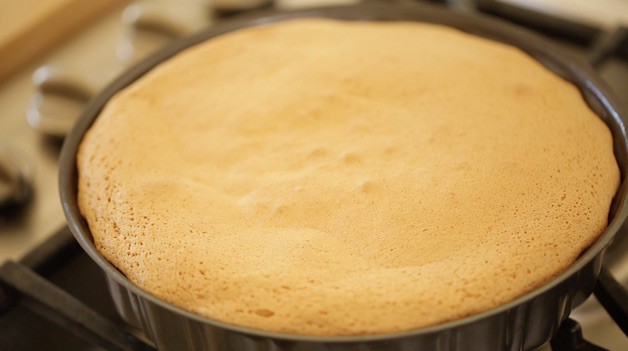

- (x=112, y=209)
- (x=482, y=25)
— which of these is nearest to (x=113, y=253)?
(x=112, y=209)

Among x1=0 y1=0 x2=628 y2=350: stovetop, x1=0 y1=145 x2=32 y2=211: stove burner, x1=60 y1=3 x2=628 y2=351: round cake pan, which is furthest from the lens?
x1=0 y1=145 x2=32 y2=211: stove burner

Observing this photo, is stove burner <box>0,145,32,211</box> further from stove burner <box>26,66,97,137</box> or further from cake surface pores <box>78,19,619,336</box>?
cake surface pores <box>78,19,619,336</box>

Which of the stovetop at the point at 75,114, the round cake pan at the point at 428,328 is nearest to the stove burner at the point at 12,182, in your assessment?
the stovetop at the point at 75,114

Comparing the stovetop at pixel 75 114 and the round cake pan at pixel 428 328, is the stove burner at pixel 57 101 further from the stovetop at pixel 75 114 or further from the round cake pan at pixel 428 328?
the round cake pan at pixel 428 328

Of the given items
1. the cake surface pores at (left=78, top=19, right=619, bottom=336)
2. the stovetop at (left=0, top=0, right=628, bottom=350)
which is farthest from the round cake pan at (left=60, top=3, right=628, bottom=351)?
the stovetop at (left=0, top=0, right=628, bottom=350)

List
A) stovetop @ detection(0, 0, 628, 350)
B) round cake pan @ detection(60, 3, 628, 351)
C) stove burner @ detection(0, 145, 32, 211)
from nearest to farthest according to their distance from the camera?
round cake pan @ detection(60, 3, 628, 351)
stovetop @ detection(0, 0, 628, 350)
stove burner @ detection(0, 145, 32, 211)

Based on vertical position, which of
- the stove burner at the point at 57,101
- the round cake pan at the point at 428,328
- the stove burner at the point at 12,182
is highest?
the round cake pan at the point at 428,328

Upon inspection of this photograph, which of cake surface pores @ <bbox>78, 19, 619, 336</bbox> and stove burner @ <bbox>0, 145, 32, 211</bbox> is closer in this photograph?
cake surface pores @ <bbox>78, 19, 619, 336</bbox>

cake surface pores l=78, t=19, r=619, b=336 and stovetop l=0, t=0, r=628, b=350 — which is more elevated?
cake surface pores l=78, t=19, r=619, b=336
